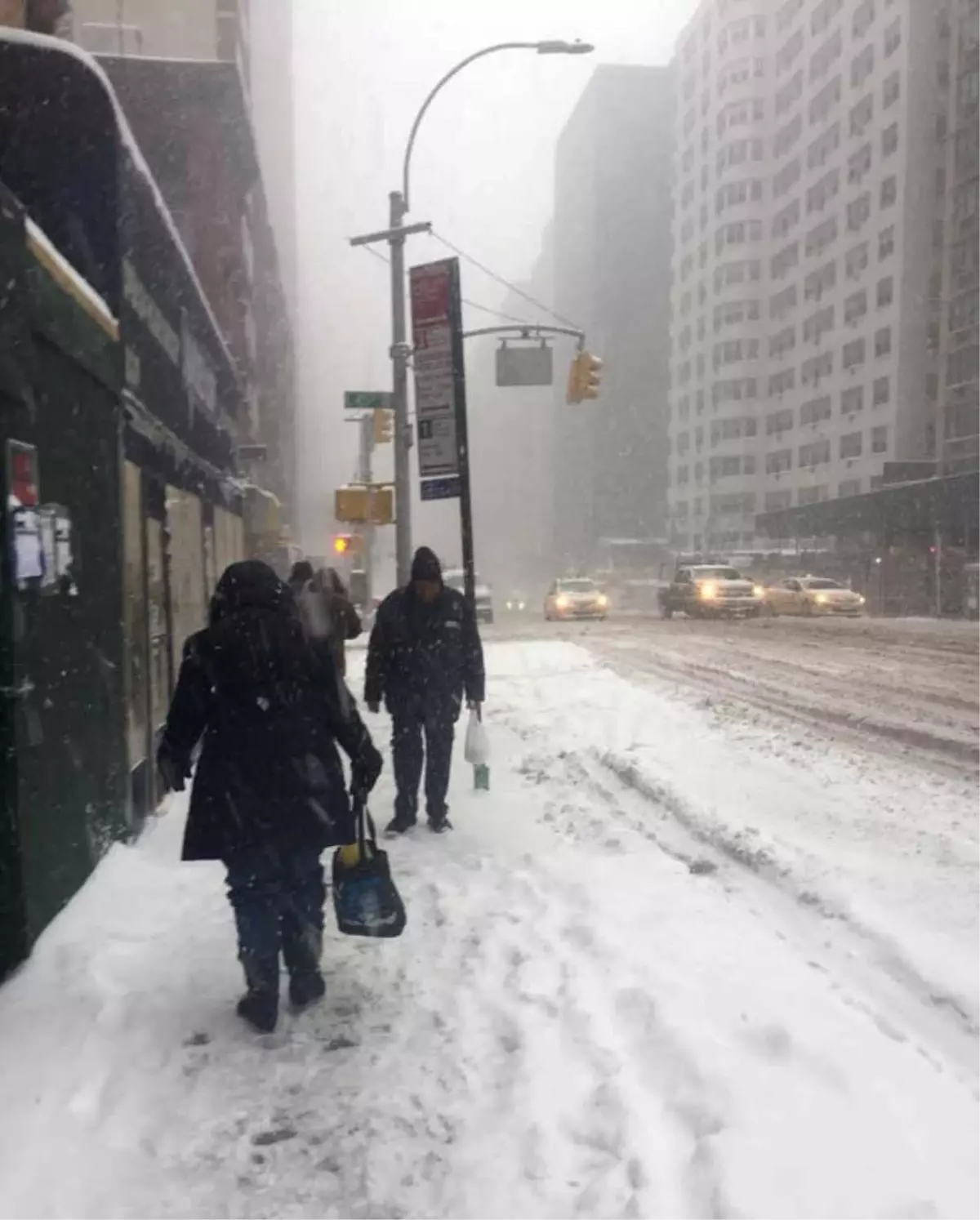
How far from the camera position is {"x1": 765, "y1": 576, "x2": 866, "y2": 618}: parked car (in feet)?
119

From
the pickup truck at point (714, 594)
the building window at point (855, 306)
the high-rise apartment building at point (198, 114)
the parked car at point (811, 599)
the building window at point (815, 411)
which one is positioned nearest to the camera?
the high-rise apartment building at point (198, 114)

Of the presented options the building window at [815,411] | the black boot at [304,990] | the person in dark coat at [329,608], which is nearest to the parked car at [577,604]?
the person in dark coat at [329,608]

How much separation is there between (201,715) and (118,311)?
3666mm

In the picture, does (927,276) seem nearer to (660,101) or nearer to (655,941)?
(655,941)

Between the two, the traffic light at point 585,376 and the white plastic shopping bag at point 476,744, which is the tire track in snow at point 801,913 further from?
the traffic light at point 585,376

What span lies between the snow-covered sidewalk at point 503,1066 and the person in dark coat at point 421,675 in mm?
1110

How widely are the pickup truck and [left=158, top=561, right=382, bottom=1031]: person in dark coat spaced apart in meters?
30.5

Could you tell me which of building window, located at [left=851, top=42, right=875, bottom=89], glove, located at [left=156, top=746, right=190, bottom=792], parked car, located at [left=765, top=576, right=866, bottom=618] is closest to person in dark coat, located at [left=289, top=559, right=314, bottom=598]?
glove, located at [left=156, top=746, right=190, bottom=792]

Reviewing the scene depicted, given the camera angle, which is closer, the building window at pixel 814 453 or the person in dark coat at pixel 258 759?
the person in dark coat at pixel 258 759

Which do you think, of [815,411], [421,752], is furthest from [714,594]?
[815,411]

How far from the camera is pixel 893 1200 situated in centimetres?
302

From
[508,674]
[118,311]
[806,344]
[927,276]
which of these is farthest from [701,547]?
[118,311]

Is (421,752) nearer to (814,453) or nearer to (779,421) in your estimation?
(814,453)

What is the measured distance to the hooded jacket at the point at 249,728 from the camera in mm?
4176
